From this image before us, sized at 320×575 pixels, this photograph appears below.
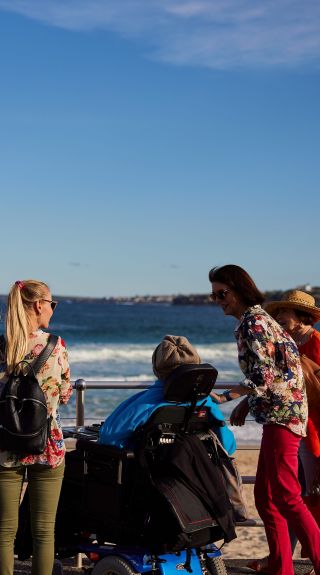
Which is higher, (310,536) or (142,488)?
(142,488)

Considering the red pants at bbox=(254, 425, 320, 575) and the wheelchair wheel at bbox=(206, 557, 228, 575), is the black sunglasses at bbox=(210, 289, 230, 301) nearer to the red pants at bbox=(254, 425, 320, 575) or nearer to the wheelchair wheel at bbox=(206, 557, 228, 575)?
the red pants at bbox=(254, 425, 320, 575)

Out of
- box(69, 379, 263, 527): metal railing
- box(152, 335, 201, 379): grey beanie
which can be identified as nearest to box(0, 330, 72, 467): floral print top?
box(152, 335, 201, 379): grey beanie

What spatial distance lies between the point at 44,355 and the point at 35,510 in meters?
0.66

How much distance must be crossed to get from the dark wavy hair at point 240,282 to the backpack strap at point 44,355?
2.99ft

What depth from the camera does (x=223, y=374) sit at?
95.0 feet

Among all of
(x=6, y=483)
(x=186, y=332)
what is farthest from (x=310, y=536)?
(x=186, y=332)

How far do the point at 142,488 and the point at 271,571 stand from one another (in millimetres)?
889

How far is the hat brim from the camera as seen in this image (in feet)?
15.3

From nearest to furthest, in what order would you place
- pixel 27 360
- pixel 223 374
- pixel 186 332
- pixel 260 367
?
pixel 27 360 < pixel 260 367 < pixel 223 374 < pixel 186 332

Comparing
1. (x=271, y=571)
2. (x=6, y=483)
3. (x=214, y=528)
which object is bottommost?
(x=271, y=571)

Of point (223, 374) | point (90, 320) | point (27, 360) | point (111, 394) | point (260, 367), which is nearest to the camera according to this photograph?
point (27, 360)

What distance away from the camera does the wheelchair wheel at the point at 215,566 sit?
409cm

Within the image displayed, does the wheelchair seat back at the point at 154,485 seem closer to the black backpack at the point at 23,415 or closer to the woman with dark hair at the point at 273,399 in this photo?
the woman with dark hair at the point at 273,399

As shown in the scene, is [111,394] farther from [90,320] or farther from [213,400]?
[90,320]
